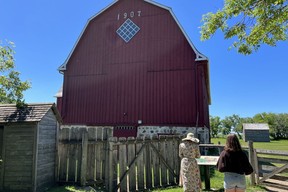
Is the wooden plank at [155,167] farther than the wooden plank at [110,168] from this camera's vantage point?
Yes

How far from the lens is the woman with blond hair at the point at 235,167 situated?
3961 mm

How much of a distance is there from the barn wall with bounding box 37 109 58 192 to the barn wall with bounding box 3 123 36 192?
0.21 metres

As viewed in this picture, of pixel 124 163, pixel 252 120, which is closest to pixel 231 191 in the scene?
pixel 124 163

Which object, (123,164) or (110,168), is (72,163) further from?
(123,164)

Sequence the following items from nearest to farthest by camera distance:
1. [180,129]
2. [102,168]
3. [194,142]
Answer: [194,142] < [102,168] < [180,129]

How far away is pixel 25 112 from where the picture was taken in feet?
22.4

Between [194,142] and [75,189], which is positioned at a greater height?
[194,142]

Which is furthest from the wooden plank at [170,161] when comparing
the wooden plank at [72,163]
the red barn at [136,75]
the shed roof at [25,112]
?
the red barn at [136,75]

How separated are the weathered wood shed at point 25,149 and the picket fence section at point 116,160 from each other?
61cm

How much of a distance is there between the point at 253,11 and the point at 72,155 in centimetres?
672

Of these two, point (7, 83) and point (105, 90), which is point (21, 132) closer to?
point (7, 83)

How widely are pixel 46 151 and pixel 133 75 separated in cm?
851

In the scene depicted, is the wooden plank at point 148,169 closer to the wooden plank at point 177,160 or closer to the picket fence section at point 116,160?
the picket fence section at point 116,160

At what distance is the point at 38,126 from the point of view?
21.3ft
